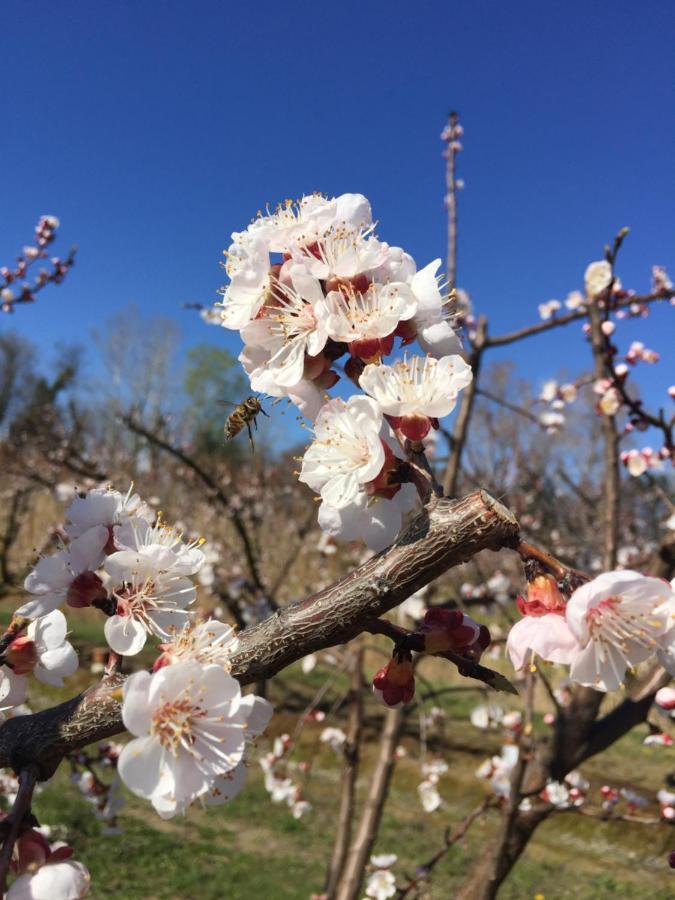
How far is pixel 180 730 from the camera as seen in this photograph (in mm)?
614

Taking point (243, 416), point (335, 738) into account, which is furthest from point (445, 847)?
point (335, 738)

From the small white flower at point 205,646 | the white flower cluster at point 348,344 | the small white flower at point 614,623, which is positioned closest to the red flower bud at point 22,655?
the small white flower at point 205,646

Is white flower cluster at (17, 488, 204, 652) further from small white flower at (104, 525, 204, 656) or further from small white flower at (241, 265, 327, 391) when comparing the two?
small white flower at (241, 265, 327, 391)

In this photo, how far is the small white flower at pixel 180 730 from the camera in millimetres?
599

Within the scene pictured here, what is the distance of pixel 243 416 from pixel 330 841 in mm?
4490

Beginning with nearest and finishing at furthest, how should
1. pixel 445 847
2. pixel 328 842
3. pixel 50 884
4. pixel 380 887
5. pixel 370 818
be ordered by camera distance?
1. pixel 50 884
2. pixel 445 847
3. pixel 370 818
4. pixel 380 887
5. pixel 328 842

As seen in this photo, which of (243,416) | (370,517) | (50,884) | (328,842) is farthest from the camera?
(328,842)

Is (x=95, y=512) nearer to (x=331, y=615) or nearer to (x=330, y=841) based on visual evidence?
(x=331, y=615)

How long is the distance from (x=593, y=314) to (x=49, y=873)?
249 cm

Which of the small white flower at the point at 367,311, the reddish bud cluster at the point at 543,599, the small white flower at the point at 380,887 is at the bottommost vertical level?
the small white flower at the point at 380,887

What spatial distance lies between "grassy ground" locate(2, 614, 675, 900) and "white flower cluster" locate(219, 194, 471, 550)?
3.31 metres

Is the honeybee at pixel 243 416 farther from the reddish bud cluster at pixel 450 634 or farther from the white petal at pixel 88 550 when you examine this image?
the reddish bud cluster at pixel 450 634

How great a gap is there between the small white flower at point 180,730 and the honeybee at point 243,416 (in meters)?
0.78

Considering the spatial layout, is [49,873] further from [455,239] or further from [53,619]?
[455,239]
